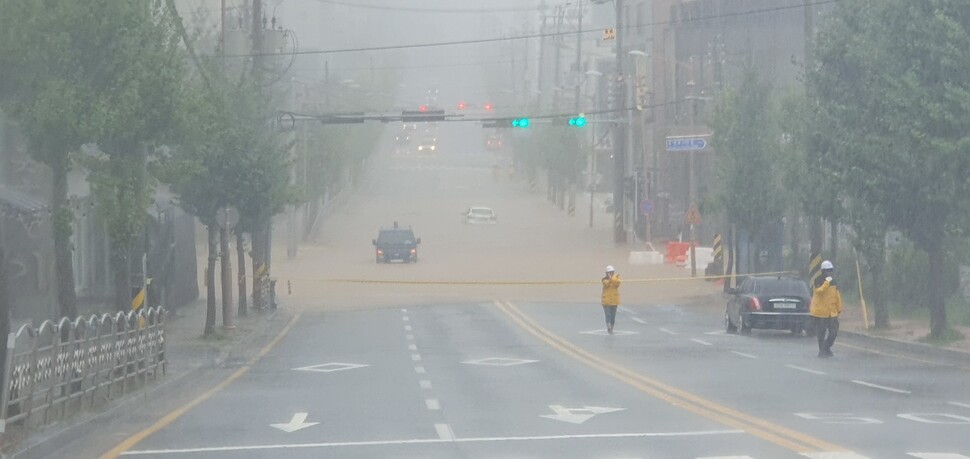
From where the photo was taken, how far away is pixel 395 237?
2867 inches

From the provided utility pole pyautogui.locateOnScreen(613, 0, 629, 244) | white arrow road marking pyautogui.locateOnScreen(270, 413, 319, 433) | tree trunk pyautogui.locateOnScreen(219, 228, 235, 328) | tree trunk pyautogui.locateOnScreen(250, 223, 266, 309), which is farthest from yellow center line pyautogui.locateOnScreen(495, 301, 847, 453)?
utility pole pyautogui.locateOnScreen(613, 0, 629, 244)

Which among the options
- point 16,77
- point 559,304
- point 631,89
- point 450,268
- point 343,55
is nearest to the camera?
point 16,77

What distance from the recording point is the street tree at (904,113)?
92.6 ft

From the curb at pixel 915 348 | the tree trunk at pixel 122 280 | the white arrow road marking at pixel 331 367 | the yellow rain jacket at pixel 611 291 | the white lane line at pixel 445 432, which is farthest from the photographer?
the yellow rain jacket at pixel 611 291

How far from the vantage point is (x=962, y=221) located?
3023cm

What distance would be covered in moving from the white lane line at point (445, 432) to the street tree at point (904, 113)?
1429 cm

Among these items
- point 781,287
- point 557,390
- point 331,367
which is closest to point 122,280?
point 331,367

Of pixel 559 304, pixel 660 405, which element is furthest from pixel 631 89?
pixel 660 405

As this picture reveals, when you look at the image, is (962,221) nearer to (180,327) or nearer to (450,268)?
(180,327)

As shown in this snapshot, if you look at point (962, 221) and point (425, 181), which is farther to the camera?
point (425, 181)

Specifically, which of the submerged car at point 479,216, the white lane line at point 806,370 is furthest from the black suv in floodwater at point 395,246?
the white lane line at point 806,370

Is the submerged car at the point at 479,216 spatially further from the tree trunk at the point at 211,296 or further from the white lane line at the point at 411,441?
the white lane line at the point at 411,441

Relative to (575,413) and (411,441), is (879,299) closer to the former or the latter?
(575,413)

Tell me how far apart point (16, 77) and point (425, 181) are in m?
118
